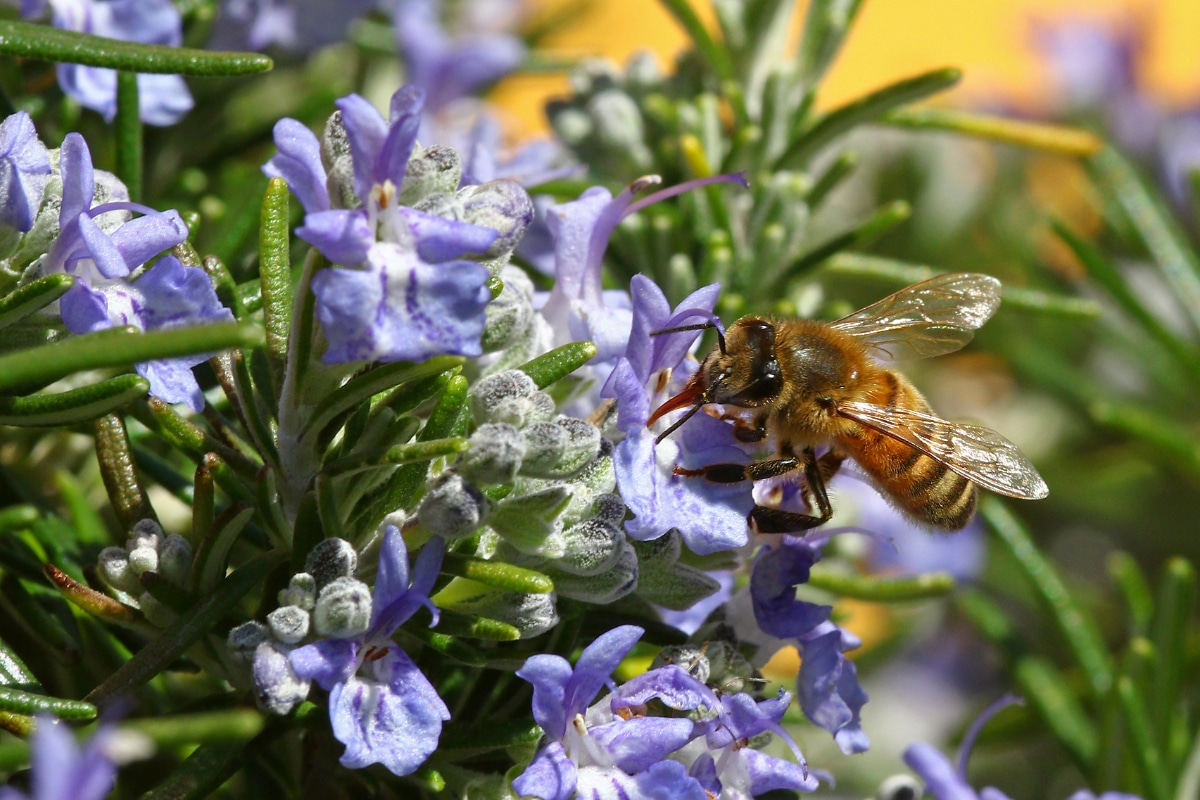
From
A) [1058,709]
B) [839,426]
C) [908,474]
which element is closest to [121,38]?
Answer: [839,426]

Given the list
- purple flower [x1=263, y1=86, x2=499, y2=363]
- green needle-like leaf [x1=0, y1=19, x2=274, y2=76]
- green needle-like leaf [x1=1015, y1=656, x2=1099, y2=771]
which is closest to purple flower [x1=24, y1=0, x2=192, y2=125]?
green needle-like leaf [x1=0, y1=19, x2=274, y2=76]

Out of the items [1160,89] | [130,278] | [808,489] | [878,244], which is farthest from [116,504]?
[1160,89]

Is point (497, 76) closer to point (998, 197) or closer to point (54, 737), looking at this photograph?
point (998, 197)

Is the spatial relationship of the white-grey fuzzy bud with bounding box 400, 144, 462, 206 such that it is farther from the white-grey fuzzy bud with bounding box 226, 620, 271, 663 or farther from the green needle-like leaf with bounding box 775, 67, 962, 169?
the green needle-like leaf with bounding box 775, 67, 962, 169

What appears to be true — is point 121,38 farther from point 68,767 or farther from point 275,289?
point 68,767

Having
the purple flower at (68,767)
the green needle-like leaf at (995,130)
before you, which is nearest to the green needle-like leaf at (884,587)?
the green needle-like leaf at (995,130)

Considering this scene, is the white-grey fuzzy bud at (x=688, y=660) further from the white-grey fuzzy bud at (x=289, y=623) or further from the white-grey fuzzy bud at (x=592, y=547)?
the white-grey fuzzy bud at (x=289, y=623)
